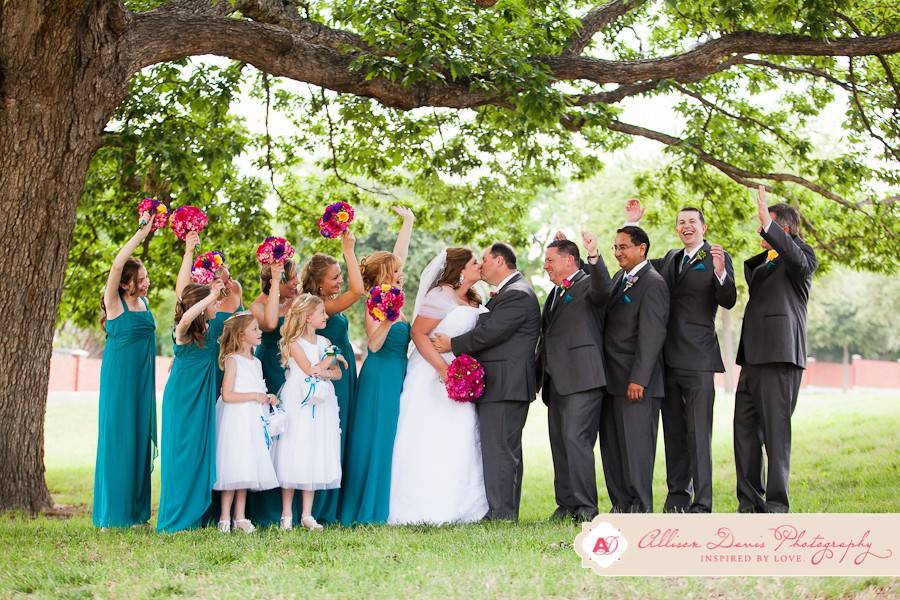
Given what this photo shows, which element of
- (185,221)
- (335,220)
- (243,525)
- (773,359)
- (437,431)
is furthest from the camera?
(335,220)

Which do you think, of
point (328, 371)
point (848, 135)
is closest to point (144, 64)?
point (328, 371)

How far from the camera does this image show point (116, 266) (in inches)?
311

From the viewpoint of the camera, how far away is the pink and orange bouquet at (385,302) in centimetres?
798

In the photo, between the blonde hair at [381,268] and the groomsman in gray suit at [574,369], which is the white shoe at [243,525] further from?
the groomsman in gray suit at [574,369]

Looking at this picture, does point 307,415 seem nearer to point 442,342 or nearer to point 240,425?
point 240,425

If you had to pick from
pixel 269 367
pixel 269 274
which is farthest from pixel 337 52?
pixel 269 367

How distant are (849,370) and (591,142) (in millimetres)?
45617

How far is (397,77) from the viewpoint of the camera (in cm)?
1005

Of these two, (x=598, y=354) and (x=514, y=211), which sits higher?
(x=514, y=211)

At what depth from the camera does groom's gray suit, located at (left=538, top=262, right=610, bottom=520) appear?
26.8ft

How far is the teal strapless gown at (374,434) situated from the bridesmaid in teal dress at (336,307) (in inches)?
3.9

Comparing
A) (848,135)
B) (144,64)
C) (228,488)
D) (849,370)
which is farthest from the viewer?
(849,370)

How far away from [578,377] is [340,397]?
204 centimetres

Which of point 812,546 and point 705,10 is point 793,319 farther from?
point 705,10
